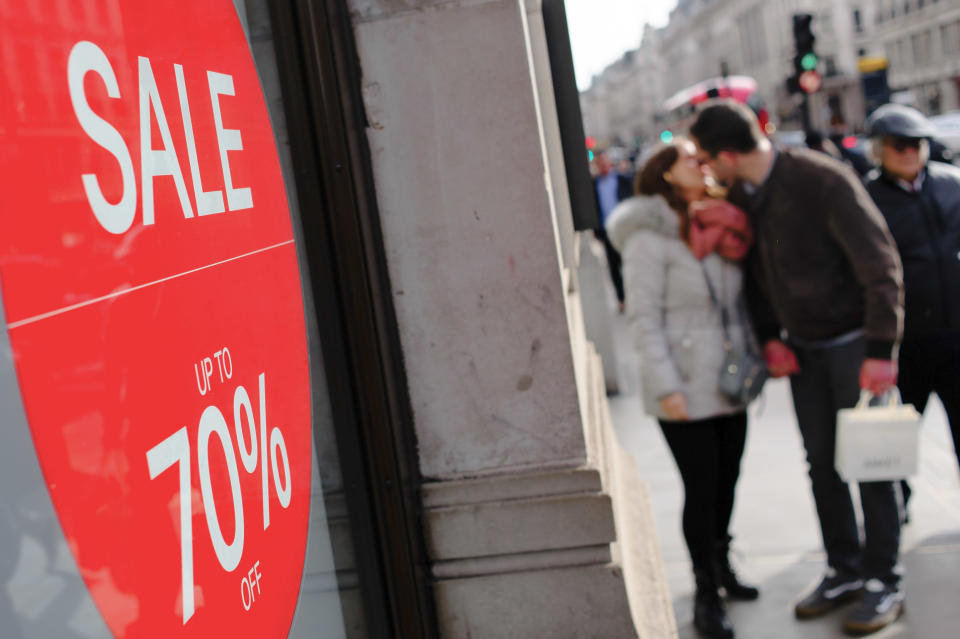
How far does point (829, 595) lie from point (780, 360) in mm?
1012

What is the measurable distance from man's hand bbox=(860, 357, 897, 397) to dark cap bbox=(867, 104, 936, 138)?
1.26m

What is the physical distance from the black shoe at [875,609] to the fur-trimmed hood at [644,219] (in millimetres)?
1651

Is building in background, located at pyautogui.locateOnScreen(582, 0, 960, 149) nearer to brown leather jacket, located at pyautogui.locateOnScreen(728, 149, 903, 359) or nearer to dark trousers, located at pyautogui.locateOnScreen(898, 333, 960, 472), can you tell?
dark trousers, located at pyautogui.locateOnScreen(898, 333, 960, 472)

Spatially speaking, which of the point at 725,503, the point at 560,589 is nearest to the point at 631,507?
the point at 725,503

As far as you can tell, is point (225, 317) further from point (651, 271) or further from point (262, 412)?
point (651, 271)

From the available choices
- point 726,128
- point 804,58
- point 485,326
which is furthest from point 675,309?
point 804,58

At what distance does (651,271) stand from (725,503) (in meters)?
1.13

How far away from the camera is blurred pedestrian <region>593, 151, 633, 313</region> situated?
36.9 feet

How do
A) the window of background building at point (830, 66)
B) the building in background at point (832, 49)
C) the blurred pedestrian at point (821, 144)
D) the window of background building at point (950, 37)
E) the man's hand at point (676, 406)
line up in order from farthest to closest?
1. the window of background building at point (830, 66)
2. the building in background at point (832, 49)
3. the window of background building at point (950, 37)
4. the blurred pedestrian at point (821, 144)
5. the man's hand at point (676, 406)

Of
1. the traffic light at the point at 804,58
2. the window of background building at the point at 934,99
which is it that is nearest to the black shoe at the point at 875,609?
the traffic light at the point at 804,58

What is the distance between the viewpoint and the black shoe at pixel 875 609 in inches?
153

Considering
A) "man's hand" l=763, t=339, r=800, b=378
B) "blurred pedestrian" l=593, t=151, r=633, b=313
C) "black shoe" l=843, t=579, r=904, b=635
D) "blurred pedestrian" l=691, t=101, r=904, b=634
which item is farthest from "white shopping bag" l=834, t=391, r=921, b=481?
"blurred pedestrian" l=593, t=151, r=633, b=313

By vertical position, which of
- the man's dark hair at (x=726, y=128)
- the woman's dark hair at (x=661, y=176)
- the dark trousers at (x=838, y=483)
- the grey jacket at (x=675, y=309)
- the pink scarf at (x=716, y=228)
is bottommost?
the dark trousers at (x=838, y=483)

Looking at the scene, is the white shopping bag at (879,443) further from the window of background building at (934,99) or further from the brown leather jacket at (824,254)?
the window of background building at (934,99)
